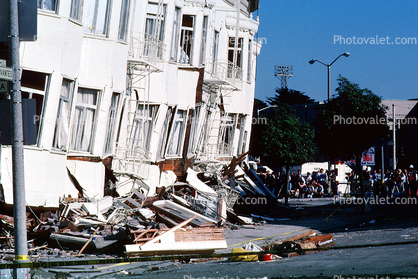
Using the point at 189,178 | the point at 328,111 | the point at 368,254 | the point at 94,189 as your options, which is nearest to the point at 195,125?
the point at 189,178

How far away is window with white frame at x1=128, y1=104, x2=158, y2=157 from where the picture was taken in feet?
63.4

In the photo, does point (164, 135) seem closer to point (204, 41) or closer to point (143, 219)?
point (204, 41)

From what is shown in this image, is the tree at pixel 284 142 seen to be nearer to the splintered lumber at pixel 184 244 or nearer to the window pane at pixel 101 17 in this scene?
the window pane at pixel 101 17

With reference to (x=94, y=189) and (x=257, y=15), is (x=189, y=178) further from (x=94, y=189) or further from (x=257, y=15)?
(x=257, y=15)

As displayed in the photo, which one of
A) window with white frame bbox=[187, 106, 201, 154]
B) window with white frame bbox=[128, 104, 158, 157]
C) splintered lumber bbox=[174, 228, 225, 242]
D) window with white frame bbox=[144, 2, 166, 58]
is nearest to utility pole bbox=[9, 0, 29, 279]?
splintered lumber bbox=[174, 228, 225, 242]

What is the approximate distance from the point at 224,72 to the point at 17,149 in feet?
59.9

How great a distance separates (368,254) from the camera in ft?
39.0

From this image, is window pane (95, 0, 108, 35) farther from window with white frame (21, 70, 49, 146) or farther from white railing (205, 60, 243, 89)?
white railing (205, 60, 243, 89)

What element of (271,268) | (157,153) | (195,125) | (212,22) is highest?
(212,22)

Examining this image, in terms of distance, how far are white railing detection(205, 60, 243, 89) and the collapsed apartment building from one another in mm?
54

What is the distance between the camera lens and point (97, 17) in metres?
16.4

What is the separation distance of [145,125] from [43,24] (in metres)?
6.75

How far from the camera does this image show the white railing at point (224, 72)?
24984 mm

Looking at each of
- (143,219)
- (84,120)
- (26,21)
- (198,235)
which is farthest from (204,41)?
(26,21)
